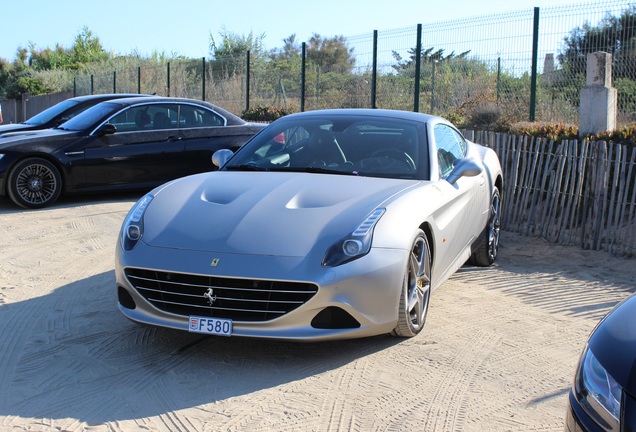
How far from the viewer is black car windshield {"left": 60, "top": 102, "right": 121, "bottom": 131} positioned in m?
11.2

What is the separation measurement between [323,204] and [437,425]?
169 cm

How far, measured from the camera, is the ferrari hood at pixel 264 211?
4.79 metres

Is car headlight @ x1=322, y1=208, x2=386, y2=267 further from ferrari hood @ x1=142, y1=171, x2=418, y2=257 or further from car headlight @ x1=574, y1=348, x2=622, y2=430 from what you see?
car headlight @ x1=574, y1=348, x2=622, y2=430

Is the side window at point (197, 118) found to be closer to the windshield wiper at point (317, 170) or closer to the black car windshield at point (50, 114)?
the black car windshield at point (50, 114)

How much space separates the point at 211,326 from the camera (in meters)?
4.68

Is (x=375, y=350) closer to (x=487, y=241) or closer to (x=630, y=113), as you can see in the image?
(x=487, y=241)

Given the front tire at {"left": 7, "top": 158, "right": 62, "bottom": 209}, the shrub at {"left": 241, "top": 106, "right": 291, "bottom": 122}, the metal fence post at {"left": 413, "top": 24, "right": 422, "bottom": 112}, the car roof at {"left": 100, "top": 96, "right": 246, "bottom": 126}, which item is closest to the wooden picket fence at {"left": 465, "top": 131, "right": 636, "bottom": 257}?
the car roof at {"left": 100, "top": 96, "right": 246, "bottom": 126}

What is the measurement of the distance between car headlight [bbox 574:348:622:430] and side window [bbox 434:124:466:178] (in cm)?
333

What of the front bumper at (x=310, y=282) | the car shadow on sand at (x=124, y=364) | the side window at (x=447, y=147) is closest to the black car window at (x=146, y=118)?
the side window at (x=447, y=147)

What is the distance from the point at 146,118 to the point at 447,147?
607cm

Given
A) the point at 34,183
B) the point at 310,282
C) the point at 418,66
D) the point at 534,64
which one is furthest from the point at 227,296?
the point at 418,66

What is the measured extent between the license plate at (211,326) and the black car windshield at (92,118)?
7112 mm

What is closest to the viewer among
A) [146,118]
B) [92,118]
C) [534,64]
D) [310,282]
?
[310,282]

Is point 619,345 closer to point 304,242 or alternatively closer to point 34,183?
point 304,242
